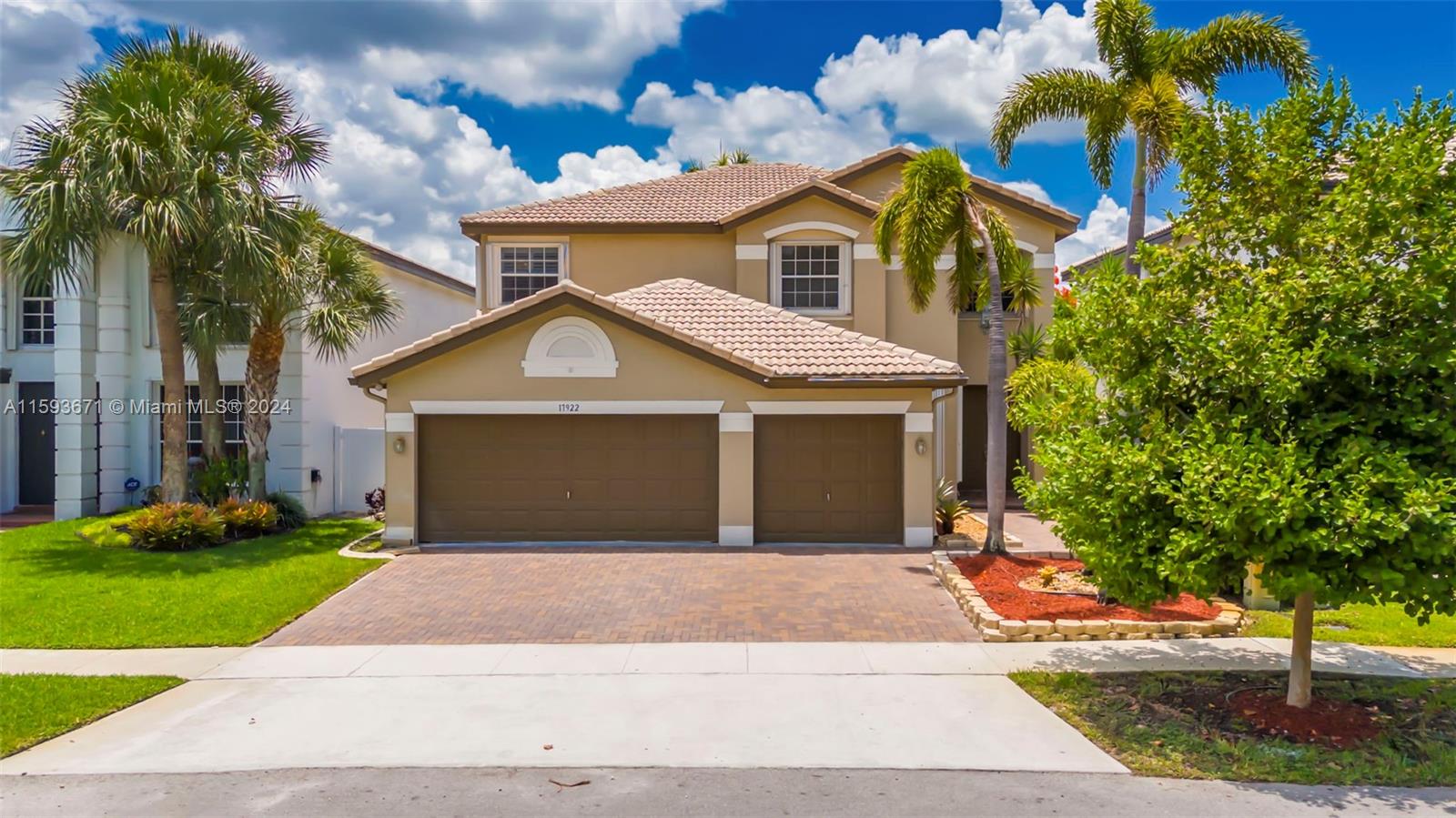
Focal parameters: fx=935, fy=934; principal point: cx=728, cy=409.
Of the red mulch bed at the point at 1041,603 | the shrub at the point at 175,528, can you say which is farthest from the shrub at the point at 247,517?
the red mulch bed at the point at 1041,603

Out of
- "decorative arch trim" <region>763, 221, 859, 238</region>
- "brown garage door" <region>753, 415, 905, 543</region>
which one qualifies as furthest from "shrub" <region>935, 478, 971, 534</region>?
"decorative arch trim" <region>763, 221, 859, 238</region>

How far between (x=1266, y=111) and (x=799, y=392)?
9.01 metres

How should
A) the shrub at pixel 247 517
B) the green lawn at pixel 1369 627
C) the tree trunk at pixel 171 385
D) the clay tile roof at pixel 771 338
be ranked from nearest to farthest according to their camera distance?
the green lawn at pixel 1369 627 → the clay tile roof at pixel 771 338 → the tree trunk at pixel 171 385 → the shrub at pixel 247 517

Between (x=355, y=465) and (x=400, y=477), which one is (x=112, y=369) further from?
(x=400, y=477)

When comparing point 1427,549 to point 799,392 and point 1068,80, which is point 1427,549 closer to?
point 1068,80

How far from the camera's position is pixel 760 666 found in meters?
9.41

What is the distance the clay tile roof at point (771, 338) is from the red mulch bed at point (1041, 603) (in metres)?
3.66

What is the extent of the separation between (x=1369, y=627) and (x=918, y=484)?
6.78 m

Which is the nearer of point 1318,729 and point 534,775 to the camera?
point 534,775

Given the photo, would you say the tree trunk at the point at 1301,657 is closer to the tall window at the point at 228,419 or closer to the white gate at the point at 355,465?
the white gate at the point at 355,465

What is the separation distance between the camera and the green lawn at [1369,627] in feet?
33.4

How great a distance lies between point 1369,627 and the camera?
→ 1070 centimetres

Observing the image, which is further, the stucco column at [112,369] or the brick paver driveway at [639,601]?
the stucco column at [112,369]

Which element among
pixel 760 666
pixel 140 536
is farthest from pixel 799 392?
pixel 140 536
